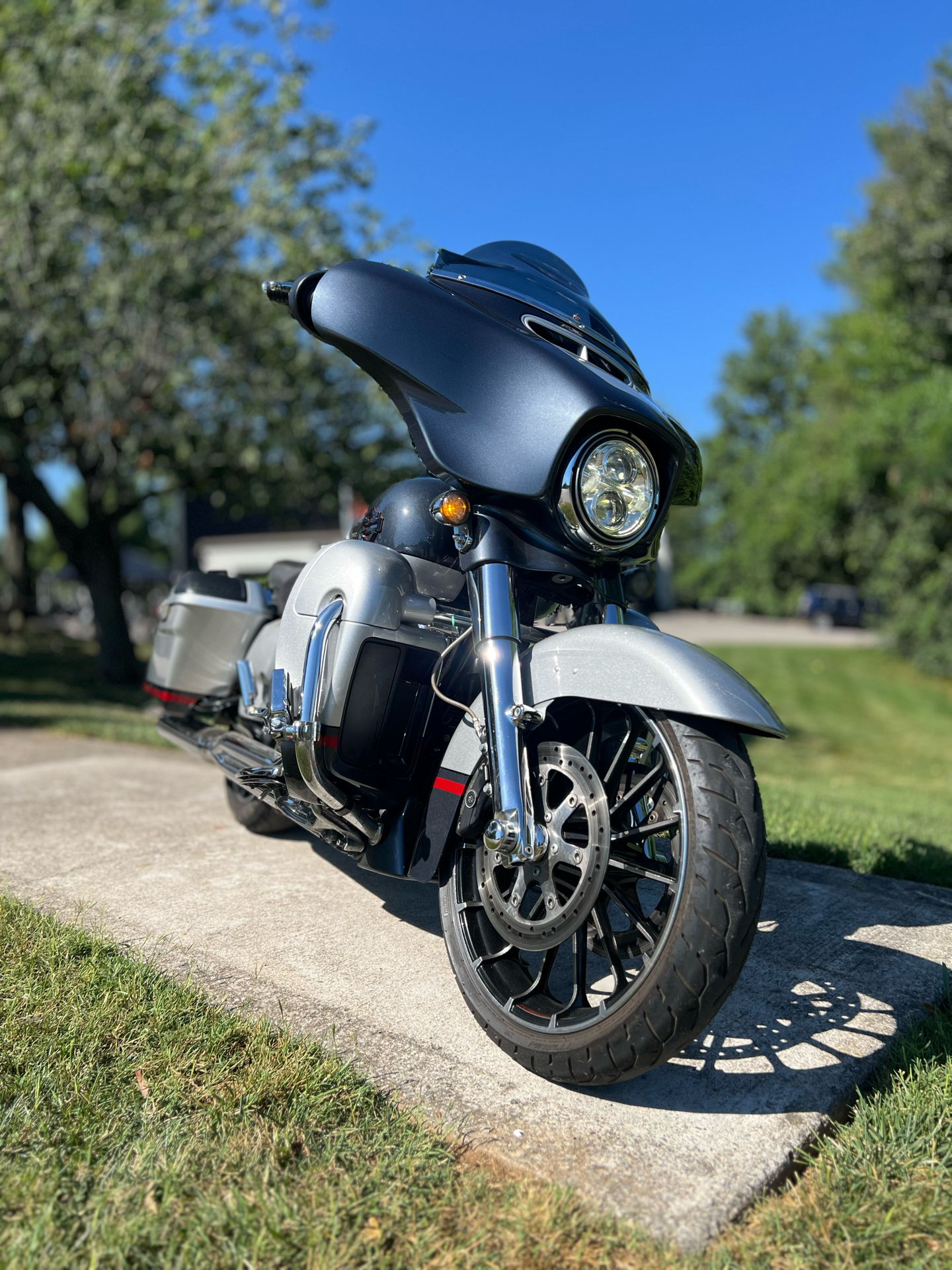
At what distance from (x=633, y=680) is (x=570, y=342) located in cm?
97

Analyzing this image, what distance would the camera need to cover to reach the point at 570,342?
8.61ft

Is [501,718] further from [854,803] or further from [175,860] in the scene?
[854,803]

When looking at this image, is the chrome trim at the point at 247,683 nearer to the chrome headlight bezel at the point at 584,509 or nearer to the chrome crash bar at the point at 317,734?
the chrome crash bar at the point at 317,734

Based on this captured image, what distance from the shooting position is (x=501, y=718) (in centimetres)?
228

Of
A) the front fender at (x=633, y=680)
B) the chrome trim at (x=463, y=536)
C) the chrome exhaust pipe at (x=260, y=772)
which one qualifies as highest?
the chrome trim at (x=463, y=536)

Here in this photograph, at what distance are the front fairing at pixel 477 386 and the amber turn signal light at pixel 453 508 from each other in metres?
0.05

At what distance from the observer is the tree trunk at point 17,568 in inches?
778

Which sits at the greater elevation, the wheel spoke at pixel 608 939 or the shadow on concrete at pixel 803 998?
the wheel spoke at pixel 608 939

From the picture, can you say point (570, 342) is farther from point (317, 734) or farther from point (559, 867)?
point (559, 867)

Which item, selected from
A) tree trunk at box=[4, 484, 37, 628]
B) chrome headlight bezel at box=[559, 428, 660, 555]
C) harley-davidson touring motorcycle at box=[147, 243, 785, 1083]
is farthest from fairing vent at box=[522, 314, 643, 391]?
tree trunk at box=[4, 484, 37, 628]

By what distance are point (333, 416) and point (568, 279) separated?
10.9 m

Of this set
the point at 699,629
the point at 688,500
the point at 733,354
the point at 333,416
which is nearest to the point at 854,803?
the point at 688,500

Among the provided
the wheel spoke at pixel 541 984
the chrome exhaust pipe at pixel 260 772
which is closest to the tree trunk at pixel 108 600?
the chrome exhaust pipe at pixel 260 772

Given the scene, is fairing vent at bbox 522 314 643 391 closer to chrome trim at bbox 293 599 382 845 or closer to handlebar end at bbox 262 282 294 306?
handlebar end at bbox 262 282 294 306
